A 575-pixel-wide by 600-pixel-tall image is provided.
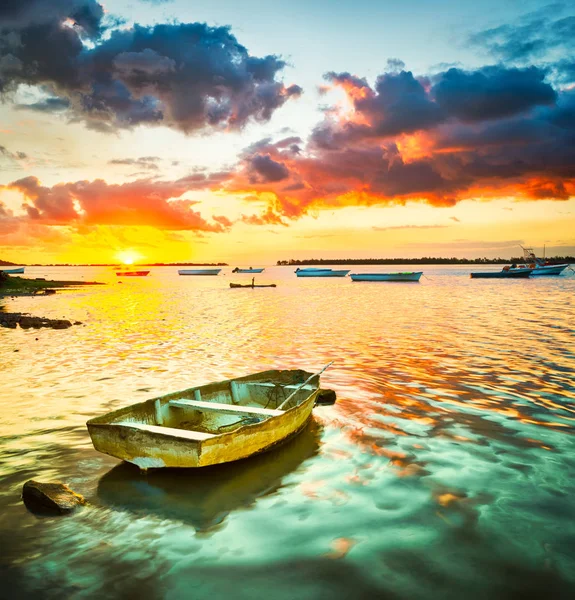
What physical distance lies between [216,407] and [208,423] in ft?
2.86

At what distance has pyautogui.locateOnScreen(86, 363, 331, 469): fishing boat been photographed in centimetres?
784

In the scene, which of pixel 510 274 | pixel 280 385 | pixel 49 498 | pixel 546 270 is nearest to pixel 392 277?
pixel 510 274

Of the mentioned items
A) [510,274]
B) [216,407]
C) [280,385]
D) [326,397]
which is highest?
[510,274]

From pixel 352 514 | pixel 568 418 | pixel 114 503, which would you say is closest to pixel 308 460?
pixel 352 514

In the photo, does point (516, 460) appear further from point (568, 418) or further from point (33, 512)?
point (33, 512)

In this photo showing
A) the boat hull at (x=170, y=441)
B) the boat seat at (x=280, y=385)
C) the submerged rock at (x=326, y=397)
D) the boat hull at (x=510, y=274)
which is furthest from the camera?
the boat hull at (x=510, y=274)

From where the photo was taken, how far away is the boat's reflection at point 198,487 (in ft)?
23.7

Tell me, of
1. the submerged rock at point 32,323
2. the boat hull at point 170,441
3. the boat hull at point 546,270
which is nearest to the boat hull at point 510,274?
the boat hull at point 546,270

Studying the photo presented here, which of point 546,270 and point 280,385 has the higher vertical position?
point 546,270

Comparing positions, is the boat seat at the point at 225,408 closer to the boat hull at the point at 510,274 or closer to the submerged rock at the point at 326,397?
the submerged rock at the point at 326,397

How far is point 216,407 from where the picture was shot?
9891mm

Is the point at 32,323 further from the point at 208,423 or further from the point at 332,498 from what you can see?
the point at 332,498

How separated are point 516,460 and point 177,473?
259 inches

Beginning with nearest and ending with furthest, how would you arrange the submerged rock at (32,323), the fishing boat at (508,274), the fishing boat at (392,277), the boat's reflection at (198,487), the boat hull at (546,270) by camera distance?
the boat's reflection at (198,487), the submerged rock at (32,323), the fishing boat at (392,277), the fishing boat at (508,274), the boat hull at (546,270)
